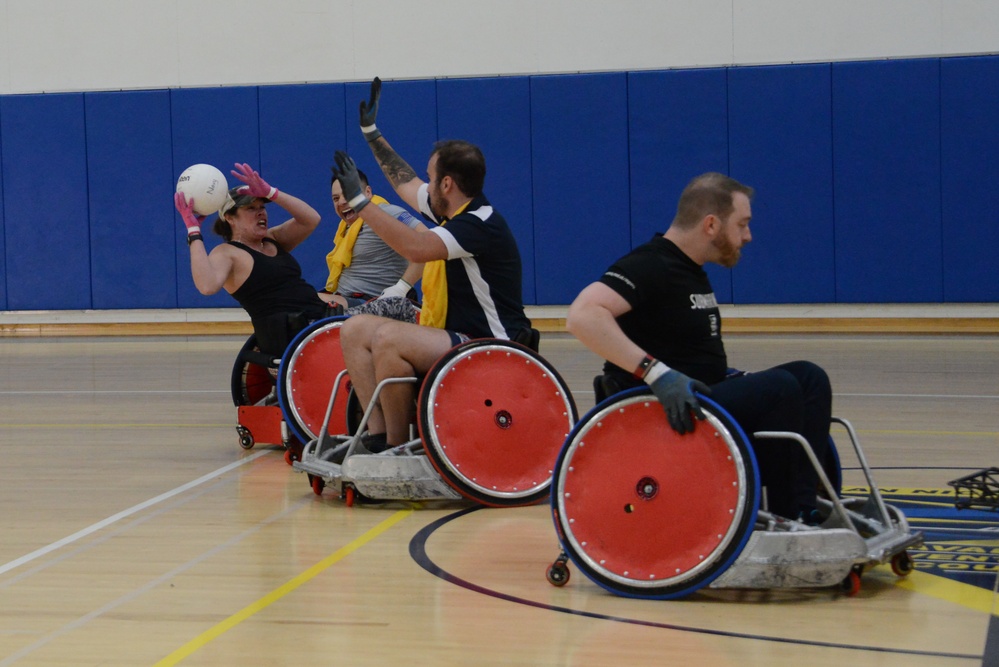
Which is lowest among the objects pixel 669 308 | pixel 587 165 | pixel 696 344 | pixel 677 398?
pixel 677 398

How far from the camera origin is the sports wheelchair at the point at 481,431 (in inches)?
165

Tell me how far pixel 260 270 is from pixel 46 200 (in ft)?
25.7

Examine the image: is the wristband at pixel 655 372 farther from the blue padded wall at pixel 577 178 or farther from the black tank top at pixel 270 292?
the blue padded wall at pixel 577 178

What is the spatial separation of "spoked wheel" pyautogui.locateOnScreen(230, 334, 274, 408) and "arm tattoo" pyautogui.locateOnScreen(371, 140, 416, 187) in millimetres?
1297

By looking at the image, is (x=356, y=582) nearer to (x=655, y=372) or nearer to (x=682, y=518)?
(x=682, y=518)

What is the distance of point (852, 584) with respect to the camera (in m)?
3.17

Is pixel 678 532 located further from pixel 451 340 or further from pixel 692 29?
pixel 692 29

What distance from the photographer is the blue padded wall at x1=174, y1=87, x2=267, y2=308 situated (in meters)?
12.2

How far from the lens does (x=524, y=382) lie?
4.24m

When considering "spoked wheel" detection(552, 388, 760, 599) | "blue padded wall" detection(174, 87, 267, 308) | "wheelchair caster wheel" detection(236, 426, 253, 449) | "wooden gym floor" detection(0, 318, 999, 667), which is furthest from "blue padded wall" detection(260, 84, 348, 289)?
"spoked wheel" detection(552, 388, 760, 599)

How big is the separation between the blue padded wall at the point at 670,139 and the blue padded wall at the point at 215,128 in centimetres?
380

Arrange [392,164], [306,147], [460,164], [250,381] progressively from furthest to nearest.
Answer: [306,147] → [250,381] → [392,164] → [460,164]

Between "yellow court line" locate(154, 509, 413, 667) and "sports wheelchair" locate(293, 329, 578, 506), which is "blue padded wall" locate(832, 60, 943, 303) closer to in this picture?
"sports wheelchair" locate(293, 329, 578, 506)

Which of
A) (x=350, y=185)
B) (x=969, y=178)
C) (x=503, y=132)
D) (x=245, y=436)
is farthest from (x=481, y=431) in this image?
(x=969, y=178)
